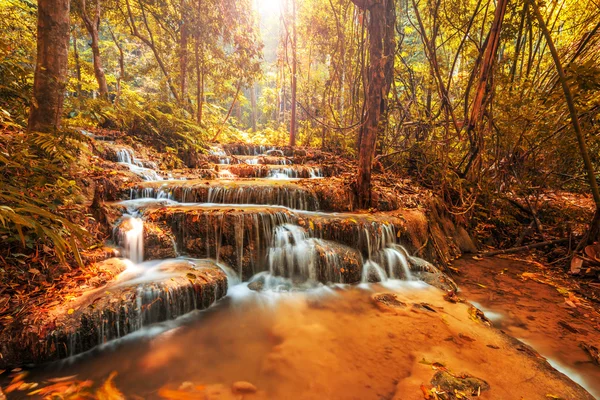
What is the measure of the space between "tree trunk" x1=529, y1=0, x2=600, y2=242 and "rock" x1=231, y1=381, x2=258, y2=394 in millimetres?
4637

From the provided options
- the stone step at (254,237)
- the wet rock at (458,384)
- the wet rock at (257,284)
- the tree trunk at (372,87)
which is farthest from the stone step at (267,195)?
the wet rock at (458,384)

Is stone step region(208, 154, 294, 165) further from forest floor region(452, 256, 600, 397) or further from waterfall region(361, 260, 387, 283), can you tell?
forest floor region(452, 256, 600, 397)

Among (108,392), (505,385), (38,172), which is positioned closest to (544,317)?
(505,385)

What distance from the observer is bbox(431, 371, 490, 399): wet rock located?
7.55ft

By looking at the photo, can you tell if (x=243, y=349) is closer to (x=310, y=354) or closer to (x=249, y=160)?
(x=310, y=354)

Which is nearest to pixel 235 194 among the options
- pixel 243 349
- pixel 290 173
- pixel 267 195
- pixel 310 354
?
pixel 267 195

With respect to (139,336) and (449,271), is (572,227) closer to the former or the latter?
(449,271)

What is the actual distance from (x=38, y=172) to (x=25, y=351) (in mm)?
2074

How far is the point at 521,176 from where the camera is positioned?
6.11 metres

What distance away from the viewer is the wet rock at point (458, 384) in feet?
7.55

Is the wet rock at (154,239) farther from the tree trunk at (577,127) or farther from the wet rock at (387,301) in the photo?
the tree trunk at (577,127)

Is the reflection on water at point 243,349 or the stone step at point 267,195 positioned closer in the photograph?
the reflection on water at point 243,349

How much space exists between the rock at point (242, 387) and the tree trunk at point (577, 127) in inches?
183

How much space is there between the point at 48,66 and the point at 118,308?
3415mm
